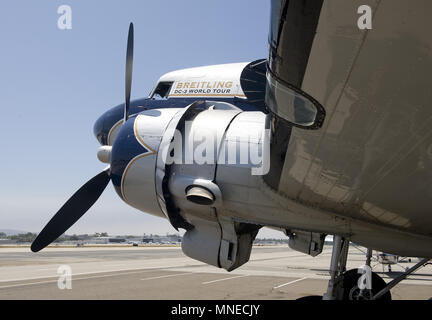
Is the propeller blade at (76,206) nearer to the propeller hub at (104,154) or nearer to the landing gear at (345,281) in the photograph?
the propeller hub at (104,154)

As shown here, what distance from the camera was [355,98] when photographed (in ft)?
9.08

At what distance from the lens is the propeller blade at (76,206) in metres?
7.95

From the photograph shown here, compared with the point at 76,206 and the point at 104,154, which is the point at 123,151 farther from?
the point at 76,206

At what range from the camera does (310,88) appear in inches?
111

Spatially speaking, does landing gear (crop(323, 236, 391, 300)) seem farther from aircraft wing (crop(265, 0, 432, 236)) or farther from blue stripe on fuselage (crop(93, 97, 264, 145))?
blue stripe on fuselage (crop(93, 97, 264, 145))

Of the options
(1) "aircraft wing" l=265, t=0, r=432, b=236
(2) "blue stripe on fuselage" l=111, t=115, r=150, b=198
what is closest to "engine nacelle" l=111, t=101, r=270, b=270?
(2) "blue stripe on fuselage" l=111, t=115, r=150, b=198

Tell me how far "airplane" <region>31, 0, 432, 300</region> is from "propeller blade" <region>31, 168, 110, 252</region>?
2cm

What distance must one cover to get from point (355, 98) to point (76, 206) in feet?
21.5

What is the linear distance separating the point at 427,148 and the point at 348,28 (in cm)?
146

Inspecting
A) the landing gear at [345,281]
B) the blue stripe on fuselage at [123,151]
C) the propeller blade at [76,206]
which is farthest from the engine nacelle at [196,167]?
the landing gear at [345,281]

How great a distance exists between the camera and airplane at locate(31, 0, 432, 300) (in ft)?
7.79

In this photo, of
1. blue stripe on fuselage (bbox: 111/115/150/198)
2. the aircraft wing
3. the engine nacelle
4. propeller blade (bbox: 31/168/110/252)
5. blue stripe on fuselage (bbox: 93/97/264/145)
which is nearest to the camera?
the aircraft wing
